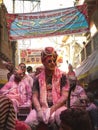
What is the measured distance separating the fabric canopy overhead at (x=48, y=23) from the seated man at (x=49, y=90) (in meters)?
8.39

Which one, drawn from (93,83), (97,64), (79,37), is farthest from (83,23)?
(79,37)

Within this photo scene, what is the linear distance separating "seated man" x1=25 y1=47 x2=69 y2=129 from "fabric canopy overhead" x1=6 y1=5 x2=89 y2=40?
27.5 feet

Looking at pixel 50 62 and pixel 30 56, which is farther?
pixel 30 56

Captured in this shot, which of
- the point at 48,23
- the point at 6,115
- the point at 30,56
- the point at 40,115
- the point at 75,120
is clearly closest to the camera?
the point at 75,120

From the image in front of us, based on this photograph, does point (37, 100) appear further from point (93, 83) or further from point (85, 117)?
point (93, 83)

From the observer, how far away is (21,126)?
3604 mm

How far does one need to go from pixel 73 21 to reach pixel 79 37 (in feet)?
57.7

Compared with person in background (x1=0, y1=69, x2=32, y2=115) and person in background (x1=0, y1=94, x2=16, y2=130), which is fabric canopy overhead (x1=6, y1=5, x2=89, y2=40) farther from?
person in background (x1=0, y1=94, x2=16, y2=130)

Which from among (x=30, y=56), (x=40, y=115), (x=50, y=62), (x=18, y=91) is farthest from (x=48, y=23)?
(x=30, y=56)

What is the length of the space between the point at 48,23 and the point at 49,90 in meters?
8.60

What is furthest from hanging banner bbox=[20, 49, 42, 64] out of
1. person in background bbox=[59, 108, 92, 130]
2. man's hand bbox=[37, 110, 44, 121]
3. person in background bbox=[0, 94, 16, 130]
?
person in background bbox=[59, 108, 92, 130]

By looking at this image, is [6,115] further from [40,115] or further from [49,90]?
[49,90]

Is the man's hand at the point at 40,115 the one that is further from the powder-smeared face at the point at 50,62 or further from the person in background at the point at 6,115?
the person in background at the point at 6,115

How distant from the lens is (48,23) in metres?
13.6
